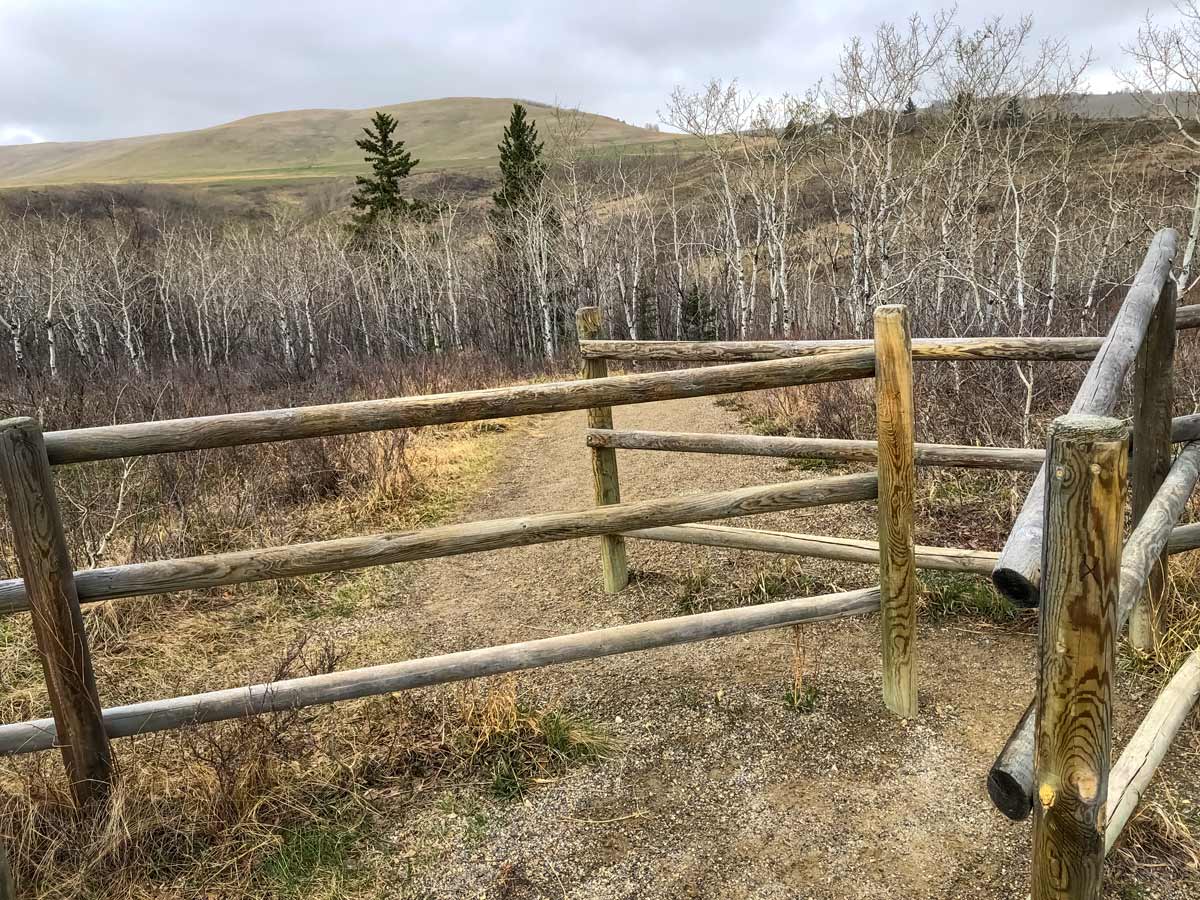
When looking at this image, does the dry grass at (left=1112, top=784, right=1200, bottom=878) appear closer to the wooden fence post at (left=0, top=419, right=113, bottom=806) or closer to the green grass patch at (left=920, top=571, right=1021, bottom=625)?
the green grass patch at (left=920, top=571, right=1021, bottom=625)

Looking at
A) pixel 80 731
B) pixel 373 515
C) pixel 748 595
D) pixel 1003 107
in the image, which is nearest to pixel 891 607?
pixel 748 595

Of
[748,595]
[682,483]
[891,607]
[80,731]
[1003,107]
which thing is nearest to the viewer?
[80,731]

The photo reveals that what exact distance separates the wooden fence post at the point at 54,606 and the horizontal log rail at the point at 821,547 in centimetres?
209

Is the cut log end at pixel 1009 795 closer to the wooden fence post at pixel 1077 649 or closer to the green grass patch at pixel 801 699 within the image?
the wooden fence post at pixel 1077 649

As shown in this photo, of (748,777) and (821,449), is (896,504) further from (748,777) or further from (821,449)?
(748,777)

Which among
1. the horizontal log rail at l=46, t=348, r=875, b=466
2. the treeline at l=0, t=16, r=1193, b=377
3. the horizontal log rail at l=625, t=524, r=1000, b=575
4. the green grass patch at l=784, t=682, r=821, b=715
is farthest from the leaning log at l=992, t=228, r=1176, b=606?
the treeline at l=0, t=16, r=1193, b=377

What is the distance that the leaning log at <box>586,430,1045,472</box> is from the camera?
3.57 meters

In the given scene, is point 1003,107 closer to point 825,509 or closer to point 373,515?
point 825,509

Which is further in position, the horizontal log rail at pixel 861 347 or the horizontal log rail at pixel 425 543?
the horizontal log rail at pixel 861 347

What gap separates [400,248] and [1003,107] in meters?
22.5

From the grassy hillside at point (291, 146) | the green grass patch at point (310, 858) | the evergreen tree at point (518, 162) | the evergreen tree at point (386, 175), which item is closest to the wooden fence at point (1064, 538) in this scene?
the green grass patch at point (310, 858)

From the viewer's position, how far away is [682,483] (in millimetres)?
7074

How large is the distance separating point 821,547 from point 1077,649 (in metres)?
2.61

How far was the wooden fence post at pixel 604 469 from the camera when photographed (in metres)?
4.35
